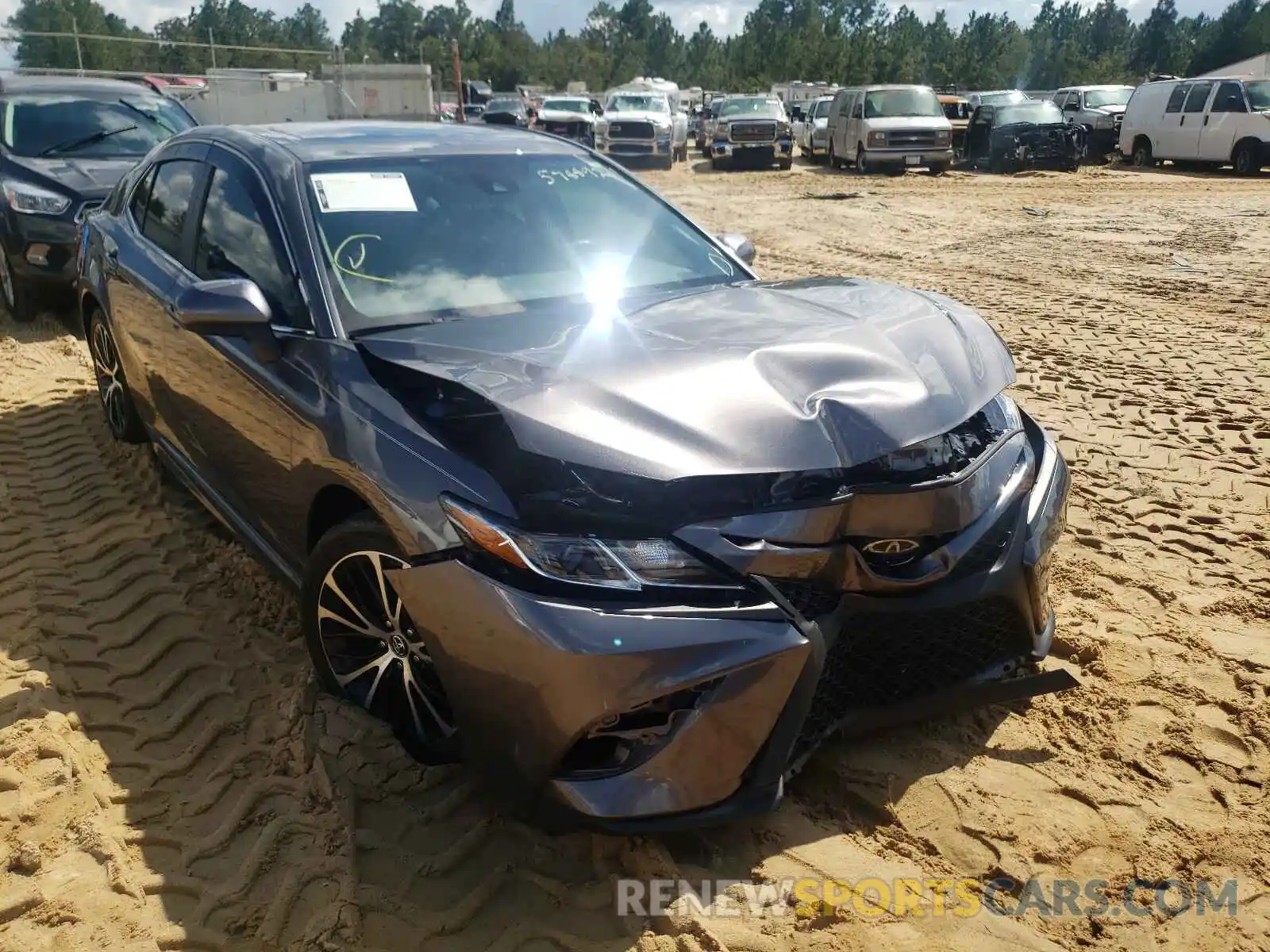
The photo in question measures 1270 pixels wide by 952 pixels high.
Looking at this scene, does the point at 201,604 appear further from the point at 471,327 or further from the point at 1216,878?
the point at 1216,878

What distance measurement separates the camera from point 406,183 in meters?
3.46

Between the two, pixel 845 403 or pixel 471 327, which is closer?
pixel 845 403

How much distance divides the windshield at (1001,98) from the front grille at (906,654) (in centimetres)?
2244

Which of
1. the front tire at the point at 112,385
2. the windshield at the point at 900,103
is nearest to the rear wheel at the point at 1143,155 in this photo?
the windshield at the point at 900,103

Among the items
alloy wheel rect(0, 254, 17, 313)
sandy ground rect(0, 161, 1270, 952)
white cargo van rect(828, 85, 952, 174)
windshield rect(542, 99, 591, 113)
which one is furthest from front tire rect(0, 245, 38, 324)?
windshield rect(542, 99, 591, 113)

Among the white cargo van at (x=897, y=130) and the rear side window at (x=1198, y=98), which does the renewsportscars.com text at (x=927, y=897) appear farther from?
the rear side window at (x=1198, y=98)

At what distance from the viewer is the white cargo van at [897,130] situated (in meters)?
20.5

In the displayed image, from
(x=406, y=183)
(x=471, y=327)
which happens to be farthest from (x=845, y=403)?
(x=406, y=183)

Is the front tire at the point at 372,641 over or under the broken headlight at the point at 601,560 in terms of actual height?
under

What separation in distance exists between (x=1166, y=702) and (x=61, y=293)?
8.23m

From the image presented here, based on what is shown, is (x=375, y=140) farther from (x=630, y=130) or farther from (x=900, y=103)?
(x=630, y=130)

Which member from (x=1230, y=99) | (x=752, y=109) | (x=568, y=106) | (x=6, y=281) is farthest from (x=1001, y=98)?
(x=6, y=281)

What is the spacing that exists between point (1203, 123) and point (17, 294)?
20382mm

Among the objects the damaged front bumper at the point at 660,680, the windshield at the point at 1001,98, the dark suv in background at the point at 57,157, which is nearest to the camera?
the damaged front bumper at the point at 660,680
